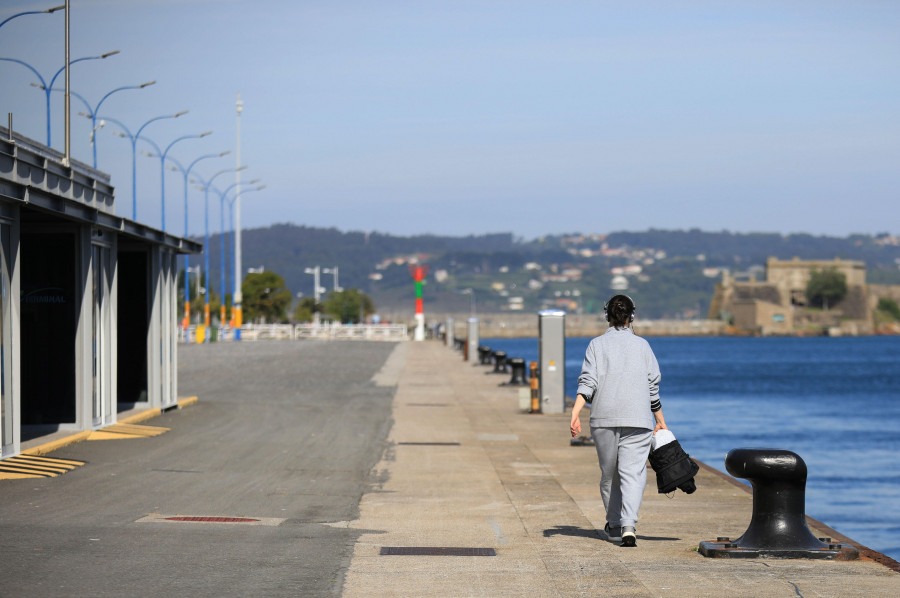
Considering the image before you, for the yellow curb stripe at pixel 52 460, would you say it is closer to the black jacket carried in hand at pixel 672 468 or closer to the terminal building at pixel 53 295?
the terminal building at pixel 53 295

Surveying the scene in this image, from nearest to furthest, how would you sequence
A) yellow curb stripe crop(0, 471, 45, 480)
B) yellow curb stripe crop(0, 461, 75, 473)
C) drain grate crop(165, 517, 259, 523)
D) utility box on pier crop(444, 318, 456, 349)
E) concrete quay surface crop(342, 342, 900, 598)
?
1. concrete quay surface crop(342, 342, 900, 598)
2. drain grate crop(165, 517, 259, 523)
3. yellow curb stripe crop(0, 471, 45, 480)
4. yellow curb stripe crop(0, 461, 75, 473)
5. utility box on pier crop(444, 318, 456, 349)

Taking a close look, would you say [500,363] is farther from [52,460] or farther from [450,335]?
[450,335]

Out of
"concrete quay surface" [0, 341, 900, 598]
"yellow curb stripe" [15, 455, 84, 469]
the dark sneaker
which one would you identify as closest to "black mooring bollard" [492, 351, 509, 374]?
"concrete quay surface" [0, 341, 900, 598]

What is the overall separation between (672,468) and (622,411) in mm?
600

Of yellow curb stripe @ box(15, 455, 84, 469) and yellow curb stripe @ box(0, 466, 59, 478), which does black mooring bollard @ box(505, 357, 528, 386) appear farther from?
yellow curb stripe @ box(0, 466, 59, 478)

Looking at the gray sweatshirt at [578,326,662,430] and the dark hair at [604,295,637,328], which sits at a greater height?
the dark hair at [604,295,637,328]

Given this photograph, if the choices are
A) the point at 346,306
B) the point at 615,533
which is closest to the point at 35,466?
→ the point at 615,533

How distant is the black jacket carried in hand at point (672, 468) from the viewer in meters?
8.98

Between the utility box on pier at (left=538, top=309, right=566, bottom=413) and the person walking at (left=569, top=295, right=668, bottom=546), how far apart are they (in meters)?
14.6

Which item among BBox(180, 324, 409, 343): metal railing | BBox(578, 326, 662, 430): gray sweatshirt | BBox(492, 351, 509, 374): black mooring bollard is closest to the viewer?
BBox(578, 326, 662, 430): gray sweatshirt

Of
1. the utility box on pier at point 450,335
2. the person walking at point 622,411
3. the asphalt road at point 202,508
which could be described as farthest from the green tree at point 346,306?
the person walking at point 622,411

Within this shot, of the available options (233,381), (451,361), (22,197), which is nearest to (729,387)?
A: (451,361)

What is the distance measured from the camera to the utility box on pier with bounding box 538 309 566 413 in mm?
23938

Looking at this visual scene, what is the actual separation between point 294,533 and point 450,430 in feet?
35.6
